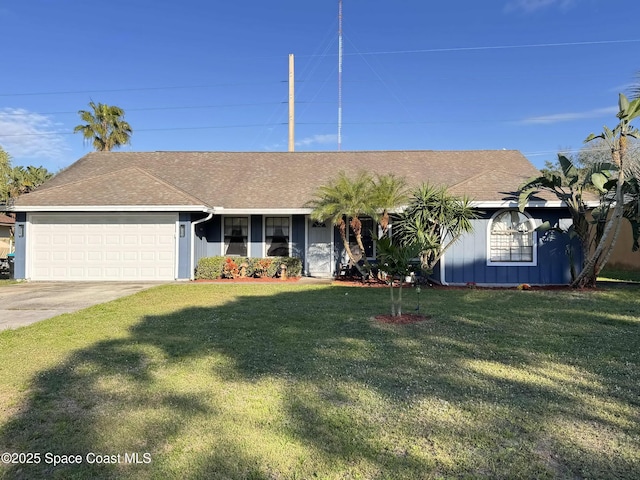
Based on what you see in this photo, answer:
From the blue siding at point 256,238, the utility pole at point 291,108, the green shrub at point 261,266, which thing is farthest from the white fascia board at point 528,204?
the utility pole at point 291,108

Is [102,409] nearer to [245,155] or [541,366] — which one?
[541,366]

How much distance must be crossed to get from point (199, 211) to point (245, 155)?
620 centimetres

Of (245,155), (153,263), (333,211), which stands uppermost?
(245,155)

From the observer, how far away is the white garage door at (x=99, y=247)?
539 inches

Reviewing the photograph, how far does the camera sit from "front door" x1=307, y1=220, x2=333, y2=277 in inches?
591

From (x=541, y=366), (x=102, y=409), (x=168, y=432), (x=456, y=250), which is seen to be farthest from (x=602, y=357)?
(x=456, y=250)

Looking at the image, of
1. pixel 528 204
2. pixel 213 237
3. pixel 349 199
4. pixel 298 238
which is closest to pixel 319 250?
pixel 298 238

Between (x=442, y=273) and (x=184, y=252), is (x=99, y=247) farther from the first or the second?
(x=442, y=273)

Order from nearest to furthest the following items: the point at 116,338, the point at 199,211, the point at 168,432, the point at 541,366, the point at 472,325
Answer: the point at 168,432, the point at 541,366, the point at 116,338, the point at 472,325, the point at 199,211

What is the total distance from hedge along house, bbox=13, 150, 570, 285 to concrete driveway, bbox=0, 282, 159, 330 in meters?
1.07

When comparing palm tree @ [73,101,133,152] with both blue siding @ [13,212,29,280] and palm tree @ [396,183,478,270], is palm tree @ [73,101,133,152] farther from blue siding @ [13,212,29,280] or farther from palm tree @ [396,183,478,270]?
palm tree @ [396,183,478,270]

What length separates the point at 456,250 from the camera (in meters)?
12.3

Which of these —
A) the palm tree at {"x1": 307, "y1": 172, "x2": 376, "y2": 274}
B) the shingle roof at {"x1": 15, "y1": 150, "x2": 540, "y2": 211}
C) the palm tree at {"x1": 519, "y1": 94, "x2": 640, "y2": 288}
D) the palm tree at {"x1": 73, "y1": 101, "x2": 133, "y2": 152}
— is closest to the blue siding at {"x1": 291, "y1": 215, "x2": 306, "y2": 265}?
the shingle roof at {"x1": 15, "y1": 150, "x2": 540, "y2": 211}

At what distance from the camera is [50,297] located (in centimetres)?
1026
